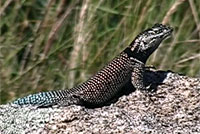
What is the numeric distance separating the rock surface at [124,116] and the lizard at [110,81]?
0.13 meters

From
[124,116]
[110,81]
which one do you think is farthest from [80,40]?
[124,116]

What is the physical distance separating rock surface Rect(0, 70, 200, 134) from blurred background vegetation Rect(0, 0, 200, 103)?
1.76 metres

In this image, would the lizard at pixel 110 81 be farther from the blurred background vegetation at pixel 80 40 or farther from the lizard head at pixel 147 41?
the blurred background vegetation at pixel 80 40

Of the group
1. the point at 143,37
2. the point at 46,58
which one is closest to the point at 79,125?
the point at 143,37

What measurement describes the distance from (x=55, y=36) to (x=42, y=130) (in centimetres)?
289

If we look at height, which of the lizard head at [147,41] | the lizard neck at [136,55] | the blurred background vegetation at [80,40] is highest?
the lizard head at [147,41]

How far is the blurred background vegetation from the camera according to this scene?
6.13 meters

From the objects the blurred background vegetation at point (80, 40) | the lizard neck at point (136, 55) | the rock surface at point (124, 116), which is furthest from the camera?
the blurred background vegetation at point (80, 40)

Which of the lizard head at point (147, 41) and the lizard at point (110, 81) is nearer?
the lizard at point (110, 81)

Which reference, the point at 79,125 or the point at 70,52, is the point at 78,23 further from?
the point at 79,125

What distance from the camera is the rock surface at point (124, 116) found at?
377 centimetres

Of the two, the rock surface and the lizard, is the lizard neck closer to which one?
the lizard

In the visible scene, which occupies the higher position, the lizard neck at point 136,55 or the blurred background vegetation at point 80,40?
the lizard neck at point 136,55

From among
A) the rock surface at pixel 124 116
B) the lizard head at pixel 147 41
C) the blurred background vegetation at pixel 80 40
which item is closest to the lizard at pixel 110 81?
the lizard head at pixel 147 41
